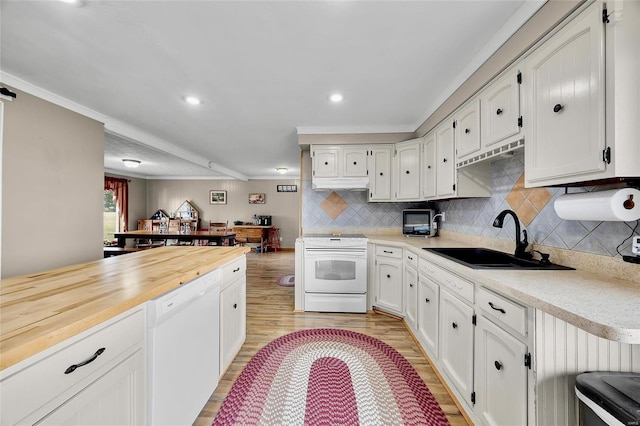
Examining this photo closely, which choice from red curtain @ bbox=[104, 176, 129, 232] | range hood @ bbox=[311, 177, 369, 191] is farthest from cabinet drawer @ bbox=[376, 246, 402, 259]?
red curtain @ bbox=[104, 176, 129, 232]

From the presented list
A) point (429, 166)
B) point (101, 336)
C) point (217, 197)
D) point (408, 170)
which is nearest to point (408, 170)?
point (408, 170)

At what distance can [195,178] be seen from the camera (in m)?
7.90

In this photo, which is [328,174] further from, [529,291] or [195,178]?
[195,178]

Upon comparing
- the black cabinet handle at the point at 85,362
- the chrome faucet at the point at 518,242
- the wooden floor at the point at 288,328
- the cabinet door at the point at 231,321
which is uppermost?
the chrome faucet at the point at 518,242

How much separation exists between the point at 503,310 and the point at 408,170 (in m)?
2.15

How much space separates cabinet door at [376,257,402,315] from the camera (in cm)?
267

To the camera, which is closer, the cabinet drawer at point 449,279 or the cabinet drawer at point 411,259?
the cabinet drawer at point 449,279

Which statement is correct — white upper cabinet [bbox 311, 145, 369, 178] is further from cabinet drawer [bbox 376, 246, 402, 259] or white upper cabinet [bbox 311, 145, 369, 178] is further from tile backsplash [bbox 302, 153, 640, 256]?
cabinet drawer [bbox 376, 246, 402, 259]

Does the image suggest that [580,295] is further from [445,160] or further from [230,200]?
[230,200]

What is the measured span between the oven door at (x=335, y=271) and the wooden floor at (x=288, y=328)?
1.04 ft

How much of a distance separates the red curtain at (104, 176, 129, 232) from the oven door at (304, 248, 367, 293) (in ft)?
22.9

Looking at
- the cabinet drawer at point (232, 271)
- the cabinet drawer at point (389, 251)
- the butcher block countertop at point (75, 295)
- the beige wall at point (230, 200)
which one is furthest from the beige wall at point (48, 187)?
the beige wall at point (230, 200)

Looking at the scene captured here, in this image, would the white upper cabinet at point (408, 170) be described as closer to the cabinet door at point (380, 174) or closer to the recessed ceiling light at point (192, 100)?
the cabinet door at point (380, 174)

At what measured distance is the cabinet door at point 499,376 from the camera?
3.32 feet
